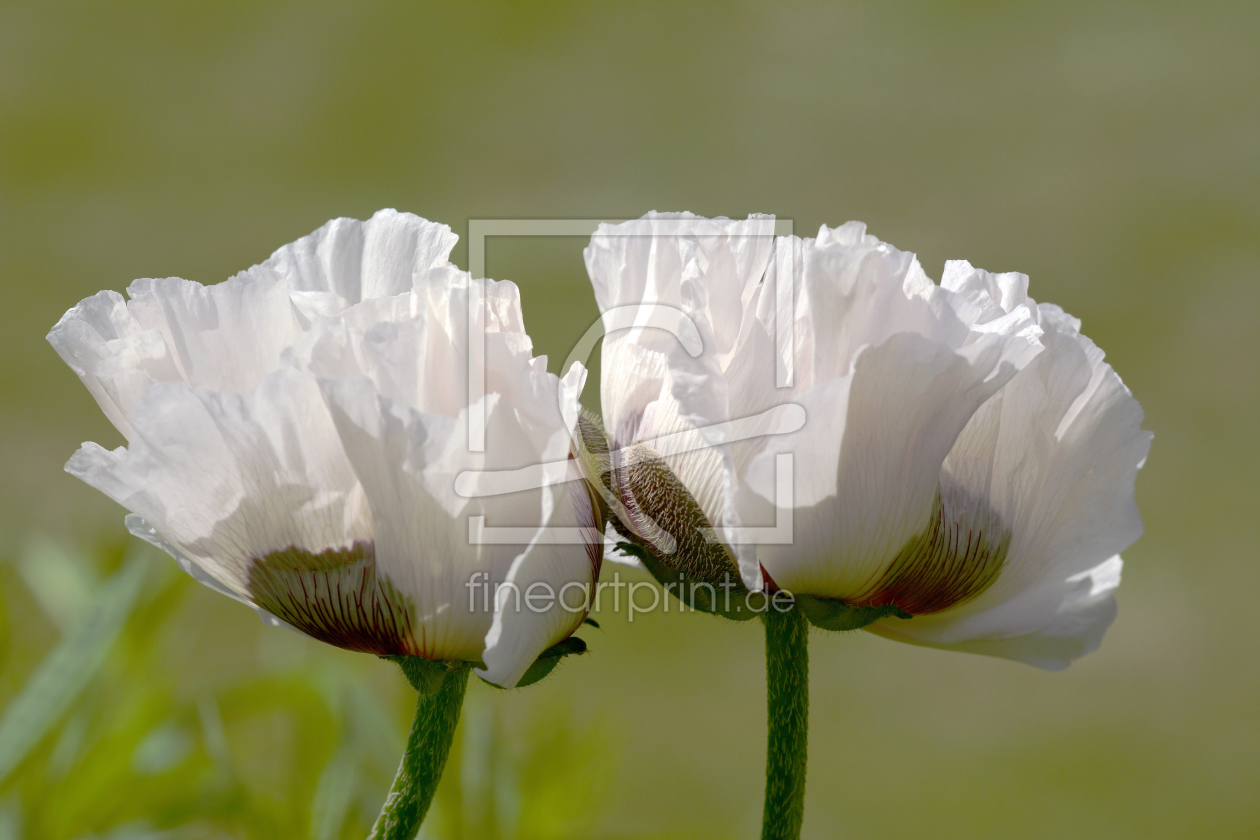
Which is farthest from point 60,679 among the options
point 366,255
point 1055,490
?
point 1055,490

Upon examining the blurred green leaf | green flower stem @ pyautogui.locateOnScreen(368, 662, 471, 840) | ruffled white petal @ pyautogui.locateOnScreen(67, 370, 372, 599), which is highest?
ruffled white petal @ pyautogui.locateOnScreen(67, 370, 372, 599)

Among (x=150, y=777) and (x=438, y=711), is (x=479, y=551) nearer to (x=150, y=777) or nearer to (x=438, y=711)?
(x=438, y=711)

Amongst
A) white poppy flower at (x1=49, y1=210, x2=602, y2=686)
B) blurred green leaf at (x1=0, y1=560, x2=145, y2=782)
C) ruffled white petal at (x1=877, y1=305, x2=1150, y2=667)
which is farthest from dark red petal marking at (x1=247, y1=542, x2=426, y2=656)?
blurred green leaf at (x1=0, y1=560, x2=145, y2=782)

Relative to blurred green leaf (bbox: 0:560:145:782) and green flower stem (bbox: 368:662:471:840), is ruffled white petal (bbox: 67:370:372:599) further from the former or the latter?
blurred green leaf (bbox: 0:560:145:782)

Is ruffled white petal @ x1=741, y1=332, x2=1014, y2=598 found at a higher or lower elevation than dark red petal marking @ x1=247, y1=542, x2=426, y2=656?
higher

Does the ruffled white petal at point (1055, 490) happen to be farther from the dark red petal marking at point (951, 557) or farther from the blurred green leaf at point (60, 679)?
the blurred green leaf at point (60, 679)

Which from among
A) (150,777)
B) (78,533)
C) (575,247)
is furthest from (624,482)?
(575,247)

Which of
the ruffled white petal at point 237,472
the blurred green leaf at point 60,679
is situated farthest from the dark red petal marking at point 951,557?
the blurred green leaf at point 60,679
